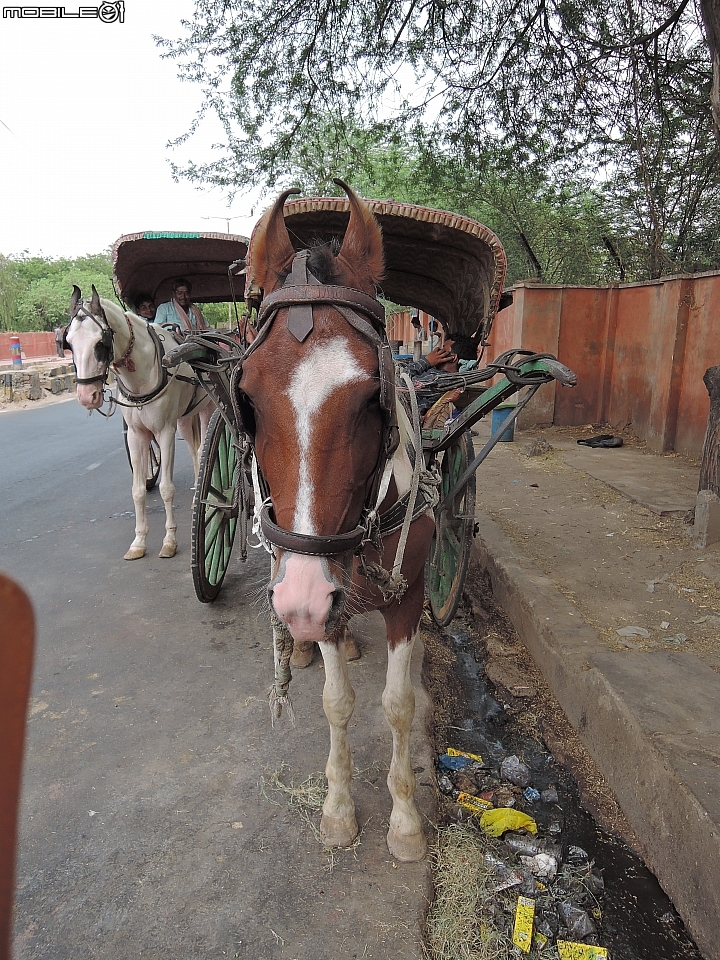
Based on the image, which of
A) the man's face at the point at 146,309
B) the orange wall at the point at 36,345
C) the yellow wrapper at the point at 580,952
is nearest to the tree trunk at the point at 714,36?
the man's face at the point at 146,309

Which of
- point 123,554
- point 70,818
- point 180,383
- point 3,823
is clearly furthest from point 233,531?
point 3,823

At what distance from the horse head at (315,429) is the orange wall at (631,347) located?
7.41 metres

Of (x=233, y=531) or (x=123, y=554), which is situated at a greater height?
(x=233, y=531)

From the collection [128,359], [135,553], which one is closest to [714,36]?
[128,359]

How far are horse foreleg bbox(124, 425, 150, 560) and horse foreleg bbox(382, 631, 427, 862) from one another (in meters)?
3.39

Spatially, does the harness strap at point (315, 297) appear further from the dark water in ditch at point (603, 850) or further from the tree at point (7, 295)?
the tree at point (7, 295)

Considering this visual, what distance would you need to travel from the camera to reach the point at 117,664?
3.55m

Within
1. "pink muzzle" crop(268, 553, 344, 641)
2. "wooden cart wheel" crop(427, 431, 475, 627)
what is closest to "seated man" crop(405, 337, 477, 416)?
"wooden cart wheel" crop(427, 431, 475, 627)

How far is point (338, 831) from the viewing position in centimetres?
227

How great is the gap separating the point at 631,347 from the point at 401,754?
8.88 metres

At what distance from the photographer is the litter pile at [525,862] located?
202 cm

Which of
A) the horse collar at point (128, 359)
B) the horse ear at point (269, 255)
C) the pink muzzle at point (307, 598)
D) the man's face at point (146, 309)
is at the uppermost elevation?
the man's face at point (146, 309)

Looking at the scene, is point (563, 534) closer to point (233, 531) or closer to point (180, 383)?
point (233, 531)

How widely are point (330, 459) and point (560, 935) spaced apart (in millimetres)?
1847
